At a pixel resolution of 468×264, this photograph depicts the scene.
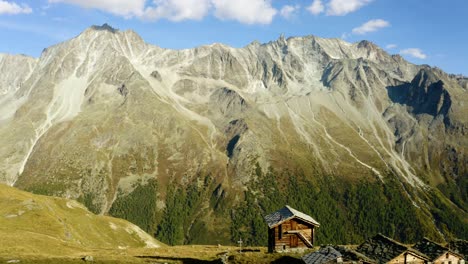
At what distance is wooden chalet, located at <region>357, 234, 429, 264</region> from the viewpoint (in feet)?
170

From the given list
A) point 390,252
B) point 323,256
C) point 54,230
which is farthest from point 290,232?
point 54,230

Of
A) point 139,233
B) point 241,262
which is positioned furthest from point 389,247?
point 139,233

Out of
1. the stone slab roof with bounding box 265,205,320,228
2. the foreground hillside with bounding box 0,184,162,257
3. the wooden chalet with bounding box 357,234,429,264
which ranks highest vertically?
the stone slab roof with bounding box 265,205,320,228

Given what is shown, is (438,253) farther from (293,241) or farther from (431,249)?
A: (293,241)

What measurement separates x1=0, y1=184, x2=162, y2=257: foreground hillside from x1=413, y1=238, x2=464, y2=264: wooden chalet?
5585 centimetres

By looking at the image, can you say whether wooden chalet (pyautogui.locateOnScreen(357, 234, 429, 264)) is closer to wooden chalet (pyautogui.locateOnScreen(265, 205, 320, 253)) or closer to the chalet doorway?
wooden chalet (pyautogui.locateOnScreen(265, 205, 320, 253))

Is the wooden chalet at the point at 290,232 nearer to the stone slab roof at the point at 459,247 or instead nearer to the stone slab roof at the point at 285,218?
the stone slab roof at the point at 285,218

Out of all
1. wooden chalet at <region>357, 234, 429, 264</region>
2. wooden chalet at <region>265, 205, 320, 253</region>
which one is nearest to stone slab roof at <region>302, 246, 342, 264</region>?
wooden chalet at <region>357, 234, 429, 264</region>

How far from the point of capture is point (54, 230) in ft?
305

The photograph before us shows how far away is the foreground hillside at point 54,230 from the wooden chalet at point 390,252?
46788 mm

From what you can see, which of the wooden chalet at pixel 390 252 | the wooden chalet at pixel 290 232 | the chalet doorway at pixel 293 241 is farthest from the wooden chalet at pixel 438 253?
the chalet doorway at pixel 293 241

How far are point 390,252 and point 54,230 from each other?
7538 cm

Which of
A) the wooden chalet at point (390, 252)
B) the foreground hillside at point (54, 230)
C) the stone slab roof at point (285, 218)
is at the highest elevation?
the stone slab roof at point (285, 218)

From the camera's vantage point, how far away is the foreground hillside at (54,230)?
6644 centimetres
